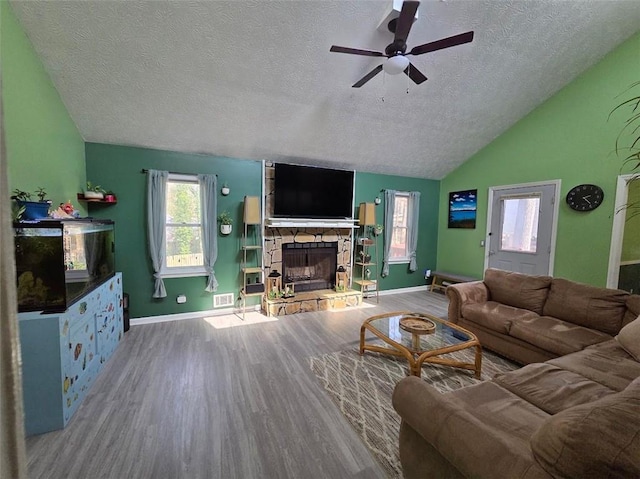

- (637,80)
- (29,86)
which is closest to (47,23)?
(29,86)

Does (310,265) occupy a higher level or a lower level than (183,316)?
higher

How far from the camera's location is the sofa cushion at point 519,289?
3.02 metres

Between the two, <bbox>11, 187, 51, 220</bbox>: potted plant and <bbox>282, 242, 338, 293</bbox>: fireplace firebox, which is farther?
<bbox>282, 242, 338, 293</bbox>: fireplace firebox

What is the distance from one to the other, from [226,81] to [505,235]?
4.96m

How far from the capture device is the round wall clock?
3.68 m

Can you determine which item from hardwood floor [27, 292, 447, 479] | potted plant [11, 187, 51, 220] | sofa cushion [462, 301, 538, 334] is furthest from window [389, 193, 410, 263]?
potted plant [11, 187, 51, 220]

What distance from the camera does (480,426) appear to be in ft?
3.75

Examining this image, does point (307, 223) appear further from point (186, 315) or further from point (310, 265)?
point (186, 315)

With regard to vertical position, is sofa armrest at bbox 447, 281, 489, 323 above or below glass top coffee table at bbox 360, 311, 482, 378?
above

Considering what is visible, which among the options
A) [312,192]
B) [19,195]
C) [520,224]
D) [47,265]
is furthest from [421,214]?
[19,195]

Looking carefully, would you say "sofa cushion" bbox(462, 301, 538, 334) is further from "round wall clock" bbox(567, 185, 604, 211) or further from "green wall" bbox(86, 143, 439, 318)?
"green wall" bbox(86, 143, 439, 318)

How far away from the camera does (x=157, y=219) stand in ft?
12.2

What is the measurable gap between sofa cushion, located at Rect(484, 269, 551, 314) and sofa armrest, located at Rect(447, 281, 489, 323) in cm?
13

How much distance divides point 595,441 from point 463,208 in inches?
208
